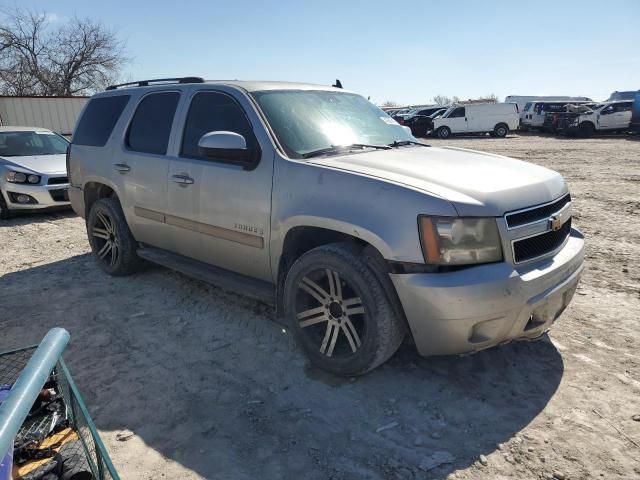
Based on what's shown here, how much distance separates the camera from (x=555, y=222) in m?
2.92

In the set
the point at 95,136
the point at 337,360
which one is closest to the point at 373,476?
the point at 337,360

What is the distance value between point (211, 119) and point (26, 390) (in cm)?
299

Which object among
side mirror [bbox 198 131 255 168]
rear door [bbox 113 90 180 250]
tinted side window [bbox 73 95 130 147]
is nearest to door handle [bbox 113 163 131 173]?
rear door [bbox 113 90 180 250]

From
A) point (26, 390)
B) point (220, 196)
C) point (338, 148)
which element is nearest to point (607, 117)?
point (338, 148)

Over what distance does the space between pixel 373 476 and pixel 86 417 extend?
1333 millimetres

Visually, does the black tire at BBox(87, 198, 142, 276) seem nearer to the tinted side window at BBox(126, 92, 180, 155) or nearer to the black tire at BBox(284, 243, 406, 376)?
the tinted side window at BBox(126, 92, 180, 155)

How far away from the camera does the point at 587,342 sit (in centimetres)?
345

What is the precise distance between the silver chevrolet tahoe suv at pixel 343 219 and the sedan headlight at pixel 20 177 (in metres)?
4.15

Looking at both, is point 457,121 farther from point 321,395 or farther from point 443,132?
point 321,395

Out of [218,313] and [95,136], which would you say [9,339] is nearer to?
[218,313]

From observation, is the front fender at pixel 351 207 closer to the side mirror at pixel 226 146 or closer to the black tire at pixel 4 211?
the side mirror at pixel 226 146

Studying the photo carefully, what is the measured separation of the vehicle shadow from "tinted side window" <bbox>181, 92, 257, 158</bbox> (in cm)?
146

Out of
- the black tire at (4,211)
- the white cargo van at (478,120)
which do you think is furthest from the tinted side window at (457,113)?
the black tire at (4,211)

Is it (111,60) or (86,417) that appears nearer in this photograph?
(86,417)
